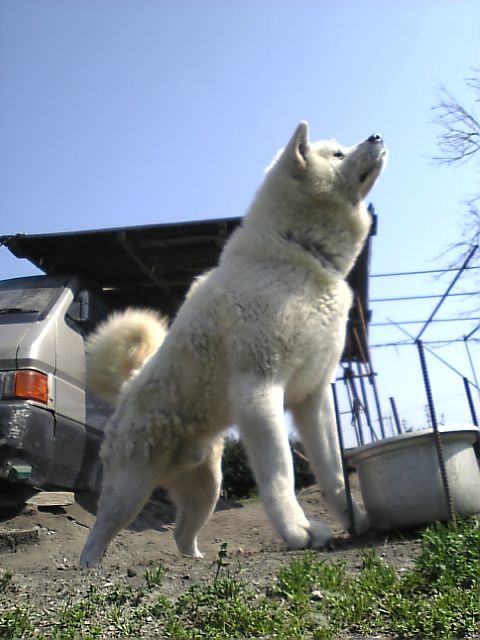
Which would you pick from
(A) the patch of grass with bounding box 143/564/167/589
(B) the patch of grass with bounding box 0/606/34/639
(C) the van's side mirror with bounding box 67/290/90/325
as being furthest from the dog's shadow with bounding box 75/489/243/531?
(B) the patch of grass with bounding box 0/606/34/639

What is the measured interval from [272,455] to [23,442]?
81.2 inches

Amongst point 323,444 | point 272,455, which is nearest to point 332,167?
point 323,444

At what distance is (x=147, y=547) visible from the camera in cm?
559

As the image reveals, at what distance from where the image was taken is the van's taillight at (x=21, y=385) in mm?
4562

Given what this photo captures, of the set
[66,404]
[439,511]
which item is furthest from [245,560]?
[66,404]

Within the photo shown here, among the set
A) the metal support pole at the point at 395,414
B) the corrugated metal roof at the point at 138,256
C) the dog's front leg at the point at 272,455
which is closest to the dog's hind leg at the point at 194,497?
the dog's front leg at the point at 272,455

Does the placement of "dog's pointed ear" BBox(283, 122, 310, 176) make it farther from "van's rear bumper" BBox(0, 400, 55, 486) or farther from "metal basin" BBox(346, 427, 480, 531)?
"van's rear bumper" BBox(0, 400, 55, 486)

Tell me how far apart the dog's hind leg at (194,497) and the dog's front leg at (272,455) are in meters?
0.95

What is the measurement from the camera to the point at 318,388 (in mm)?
3969

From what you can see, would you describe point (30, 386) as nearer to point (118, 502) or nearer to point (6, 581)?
point (118, 502)

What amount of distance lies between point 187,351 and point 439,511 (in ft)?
5.41

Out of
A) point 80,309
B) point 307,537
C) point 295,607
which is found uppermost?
point 80,309

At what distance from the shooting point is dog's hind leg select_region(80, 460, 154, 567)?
12.4 feet

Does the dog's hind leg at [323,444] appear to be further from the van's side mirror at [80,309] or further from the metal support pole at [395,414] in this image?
the metal support pole at [395,414]
